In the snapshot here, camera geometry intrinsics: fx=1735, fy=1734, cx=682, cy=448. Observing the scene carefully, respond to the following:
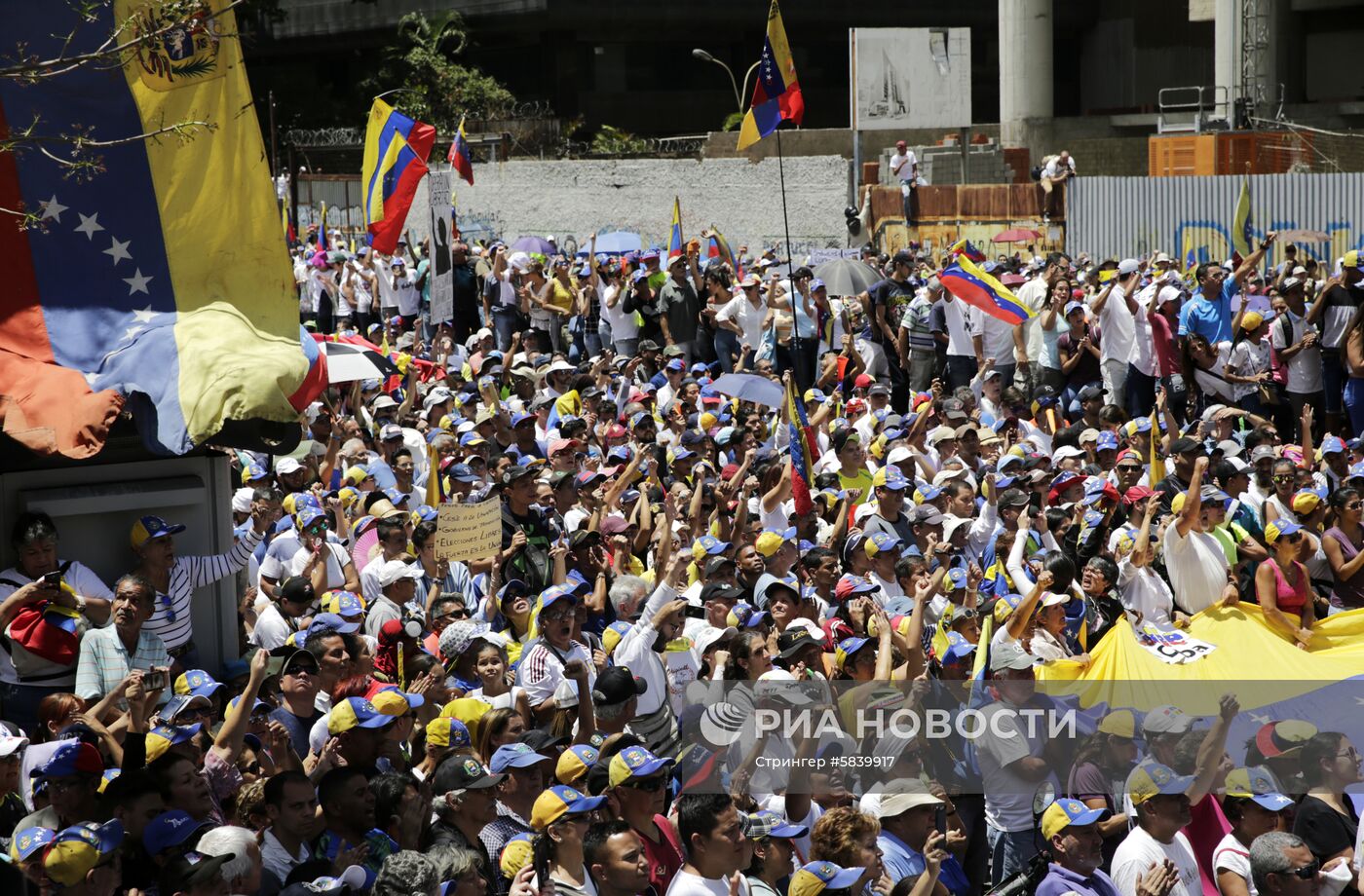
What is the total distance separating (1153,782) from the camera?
6.24m

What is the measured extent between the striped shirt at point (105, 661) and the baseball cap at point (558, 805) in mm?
1837

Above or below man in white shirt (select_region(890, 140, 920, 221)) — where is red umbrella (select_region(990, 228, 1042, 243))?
below

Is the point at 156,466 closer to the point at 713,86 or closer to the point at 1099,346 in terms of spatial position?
the point at 1099,346

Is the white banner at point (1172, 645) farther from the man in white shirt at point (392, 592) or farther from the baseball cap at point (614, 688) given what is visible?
the man in white shirt at point (392, 592)

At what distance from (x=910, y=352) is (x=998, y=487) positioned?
21.3ft

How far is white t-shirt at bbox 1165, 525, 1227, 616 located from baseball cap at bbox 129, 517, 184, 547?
18.0ft

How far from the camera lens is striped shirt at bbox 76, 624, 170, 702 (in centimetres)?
Answer: 666

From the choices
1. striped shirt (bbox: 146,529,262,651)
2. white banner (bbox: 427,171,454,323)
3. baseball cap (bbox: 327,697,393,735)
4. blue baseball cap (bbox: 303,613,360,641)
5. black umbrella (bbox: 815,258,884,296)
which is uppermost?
white banner (bbox: 427,171,454,323)

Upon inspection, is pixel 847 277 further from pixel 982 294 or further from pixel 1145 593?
pixel 1145 593

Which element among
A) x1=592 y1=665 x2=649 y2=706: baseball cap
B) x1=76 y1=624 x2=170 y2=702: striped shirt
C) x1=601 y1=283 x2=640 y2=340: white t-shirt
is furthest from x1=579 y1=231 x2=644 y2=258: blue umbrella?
x1=76 y1=624 x2=170 y2=702: striped shirt

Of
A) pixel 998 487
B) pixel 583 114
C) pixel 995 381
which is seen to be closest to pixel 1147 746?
pixel 998 487

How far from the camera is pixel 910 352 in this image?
1692cm

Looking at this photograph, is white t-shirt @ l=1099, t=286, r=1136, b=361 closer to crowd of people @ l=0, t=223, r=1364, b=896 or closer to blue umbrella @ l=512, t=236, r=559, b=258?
crowd of people @ l=0, t=223, r=1364, b=896

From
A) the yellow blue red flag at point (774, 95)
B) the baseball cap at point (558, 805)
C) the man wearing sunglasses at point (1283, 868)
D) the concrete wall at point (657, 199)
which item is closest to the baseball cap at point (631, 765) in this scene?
the baseball cap at point (558, 805)
